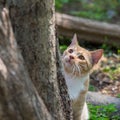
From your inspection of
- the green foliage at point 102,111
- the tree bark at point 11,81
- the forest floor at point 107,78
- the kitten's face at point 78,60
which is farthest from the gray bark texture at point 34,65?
the forest floor at point 107,78

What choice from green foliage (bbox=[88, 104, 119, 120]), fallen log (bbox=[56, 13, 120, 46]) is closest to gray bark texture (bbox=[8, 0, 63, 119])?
green foliage (bbox=[88, 104, 119, 120])

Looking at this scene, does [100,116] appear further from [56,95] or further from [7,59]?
[7,59]

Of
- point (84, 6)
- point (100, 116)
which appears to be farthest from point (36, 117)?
point (84, 6)

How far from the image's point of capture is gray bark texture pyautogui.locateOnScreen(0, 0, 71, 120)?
10.7 ft

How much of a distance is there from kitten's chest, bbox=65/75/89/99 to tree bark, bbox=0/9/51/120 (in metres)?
1.65

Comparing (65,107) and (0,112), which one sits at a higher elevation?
(0,112)

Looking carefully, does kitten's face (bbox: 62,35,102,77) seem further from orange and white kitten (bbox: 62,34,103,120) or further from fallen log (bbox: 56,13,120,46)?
fallen log (bbox: 56,13,120,46)

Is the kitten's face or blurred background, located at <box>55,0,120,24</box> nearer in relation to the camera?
the kitten's face

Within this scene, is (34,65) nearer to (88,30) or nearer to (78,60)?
(78,60)

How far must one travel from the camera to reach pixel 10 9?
142 inches

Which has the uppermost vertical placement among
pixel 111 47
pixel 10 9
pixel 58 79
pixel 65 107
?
pixel 10 9

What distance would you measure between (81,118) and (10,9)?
1.90m

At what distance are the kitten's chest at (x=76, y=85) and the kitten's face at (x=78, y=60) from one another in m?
0.06

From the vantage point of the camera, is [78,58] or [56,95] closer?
[56,95]
